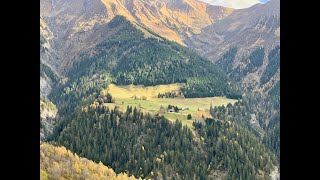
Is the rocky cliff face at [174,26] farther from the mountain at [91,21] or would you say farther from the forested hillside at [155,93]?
the forested hillside at [155,93]

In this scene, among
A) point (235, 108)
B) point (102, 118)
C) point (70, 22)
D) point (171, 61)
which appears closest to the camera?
point (102, 118)

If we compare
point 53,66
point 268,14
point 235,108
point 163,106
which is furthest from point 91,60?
point 268,14

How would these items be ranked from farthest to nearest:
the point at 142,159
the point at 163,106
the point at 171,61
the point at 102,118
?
1. the point at 171,61
2. the point at 163,106
3. the point at 102,118
4. the point at 142,159

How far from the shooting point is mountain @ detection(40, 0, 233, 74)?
196ft

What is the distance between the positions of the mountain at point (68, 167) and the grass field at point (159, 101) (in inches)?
319

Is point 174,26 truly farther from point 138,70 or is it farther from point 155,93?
point 155,93

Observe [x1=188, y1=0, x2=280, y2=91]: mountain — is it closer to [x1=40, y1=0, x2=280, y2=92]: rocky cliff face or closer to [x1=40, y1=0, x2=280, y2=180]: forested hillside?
[x1=40, y1=0, x2=280, y2=92]: rocky cliff face

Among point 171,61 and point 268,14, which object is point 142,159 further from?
point 268,14

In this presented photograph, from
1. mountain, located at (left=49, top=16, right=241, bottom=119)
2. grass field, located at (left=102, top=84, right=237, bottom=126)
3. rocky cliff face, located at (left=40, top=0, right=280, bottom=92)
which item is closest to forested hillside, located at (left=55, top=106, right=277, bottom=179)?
grass field, located at (left=102, top=84, right=237, bottom=126)

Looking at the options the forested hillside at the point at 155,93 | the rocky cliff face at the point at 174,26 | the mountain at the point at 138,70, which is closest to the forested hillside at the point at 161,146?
the forested hillside at the point at 155,93

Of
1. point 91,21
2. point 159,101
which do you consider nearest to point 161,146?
point 159,101

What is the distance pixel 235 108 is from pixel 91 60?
19.9 metres

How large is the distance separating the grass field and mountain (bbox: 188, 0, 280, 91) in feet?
35.0

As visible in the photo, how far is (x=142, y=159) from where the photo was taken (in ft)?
120
